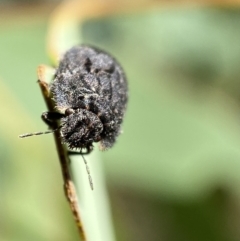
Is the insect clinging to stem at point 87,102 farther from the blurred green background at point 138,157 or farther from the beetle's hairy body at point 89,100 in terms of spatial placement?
the blurred green background at point 138,157

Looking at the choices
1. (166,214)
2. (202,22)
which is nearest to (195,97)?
(202,22)

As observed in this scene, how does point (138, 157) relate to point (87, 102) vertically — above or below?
below

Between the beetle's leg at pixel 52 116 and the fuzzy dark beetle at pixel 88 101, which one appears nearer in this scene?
the fuzzy dark beetle at pixel 88 101

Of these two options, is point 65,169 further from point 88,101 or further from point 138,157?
point 138,157

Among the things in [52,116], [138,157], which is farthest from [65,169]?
[138,157]

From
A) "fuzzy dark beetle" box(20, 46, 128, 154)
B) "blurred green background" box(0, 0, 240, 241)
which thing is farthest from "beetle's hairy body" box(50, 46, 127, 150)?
"blurred green background" box(0, 0, 240, 241)

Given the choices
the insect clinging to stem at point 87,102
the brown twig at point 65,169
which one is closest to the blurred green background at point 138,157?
the brown twig at point 65,169

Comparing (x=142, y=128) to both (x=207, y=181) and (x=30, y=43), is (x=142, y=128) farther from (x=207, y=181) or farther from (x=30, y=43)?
(x=30, y=43)
